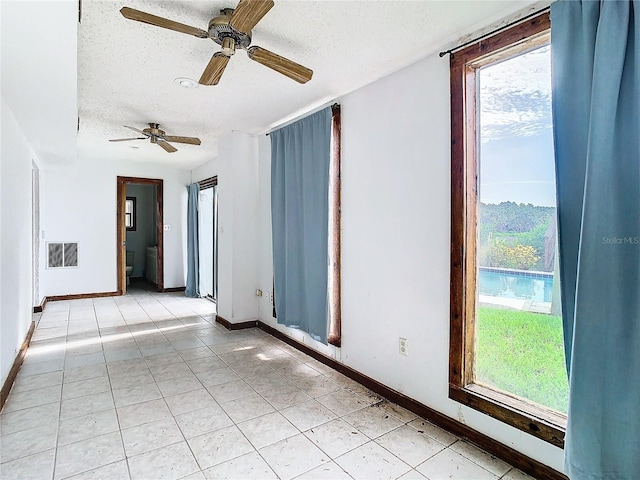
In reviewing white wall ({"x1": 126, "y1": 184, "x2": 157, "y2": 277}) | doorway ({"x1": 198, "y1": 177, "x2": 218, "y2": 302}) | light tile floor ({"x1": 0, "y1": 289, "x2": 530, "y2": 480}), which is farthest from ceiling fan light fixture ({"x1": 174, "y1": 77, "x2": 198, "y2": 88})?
white wall ({"x1": 126, "y1": 184, "x2": 157, "y2": 277})

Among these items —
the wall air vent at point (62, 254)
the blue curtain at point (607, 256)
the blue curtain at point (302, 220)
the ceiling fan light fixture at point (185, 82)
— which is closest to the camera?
the blue curtain at point (607, 256)

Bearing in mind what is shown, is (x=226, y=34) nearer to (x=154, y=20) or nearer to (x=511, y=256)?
(x=154, y=20)

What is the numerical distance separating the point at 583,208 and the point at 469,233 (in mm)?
674

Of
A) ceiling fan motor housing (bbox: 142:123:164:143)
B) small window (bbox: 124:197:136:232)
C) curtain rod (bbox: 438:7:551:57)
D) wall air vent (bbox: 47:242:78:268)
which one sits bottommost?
wall air vent (bbox: 47:242:78:268)

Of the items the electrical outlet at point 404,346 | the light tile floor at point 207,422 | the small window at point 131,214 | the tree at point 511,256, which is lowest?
the light tile floor at point 207,422

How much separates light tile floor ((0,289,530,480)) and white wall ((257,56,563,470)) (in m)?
0.22

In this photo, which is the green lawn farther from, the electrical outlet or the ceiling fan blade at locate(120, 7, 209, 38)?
the ceiling fan blade at locate(120, 7, 209, 38)

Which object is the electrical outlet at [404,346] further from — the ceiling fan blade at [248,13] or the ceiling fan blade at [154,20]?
the ceiling fan blade at [154,20]

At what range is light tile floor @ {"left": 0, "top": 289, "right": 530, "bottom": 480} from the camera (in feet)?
6.09

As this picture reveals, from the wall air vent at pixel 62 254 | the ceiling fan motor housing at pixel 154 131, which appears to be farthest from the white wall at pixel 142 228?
the ceiling fan motor housing at pixel 154 131

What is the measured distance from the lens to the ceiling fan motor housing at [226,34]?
184 centimetres

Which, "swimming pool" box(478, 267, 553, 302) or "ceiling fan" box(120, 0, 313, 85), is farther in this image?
"swimming pool" box(478, 267, 553, 302)

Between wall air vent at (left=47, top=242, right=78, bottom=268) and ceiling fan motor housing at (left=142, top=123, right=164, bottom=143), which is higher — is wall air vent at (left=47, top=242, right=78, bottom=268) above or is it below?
below

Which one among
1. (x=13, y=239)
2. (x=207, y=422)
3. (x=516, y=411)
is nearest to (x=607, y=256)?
(x=516, y=411)
